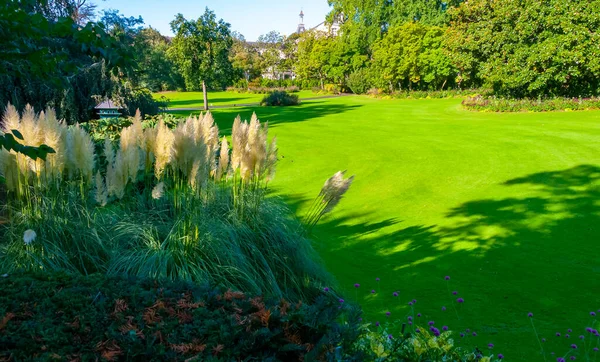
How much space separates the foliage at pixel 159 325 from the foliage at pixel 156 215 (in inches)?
34.2

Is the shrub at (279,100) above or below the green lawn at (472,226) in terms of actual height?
above

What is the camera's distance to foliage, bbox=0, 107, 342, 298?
389 centimetres

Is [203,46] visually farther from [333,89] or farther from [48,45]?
[48,45]

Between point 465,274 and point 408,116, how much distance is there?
21925 millimetres

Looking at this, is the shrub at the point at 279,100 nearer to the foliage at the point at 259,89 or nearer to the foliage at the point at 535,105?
the foliage at the point at 535,105

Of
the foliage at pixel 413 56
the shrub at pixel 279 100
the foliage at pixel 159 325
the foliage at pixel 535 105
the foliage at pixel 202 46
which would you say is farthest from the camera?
the foliage at pixel 413 56

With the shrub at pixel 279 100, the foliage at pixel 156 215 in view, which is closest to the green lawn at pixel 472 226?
the foliage at pixel 156 215

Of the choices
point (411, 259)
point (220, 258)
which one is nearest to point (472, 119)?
point (411, 259)

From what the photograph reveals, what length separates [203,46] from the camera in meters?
33.6

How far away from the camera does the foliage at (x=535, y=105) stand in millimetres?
25391

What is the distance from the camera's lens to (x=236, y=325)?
2336 mm

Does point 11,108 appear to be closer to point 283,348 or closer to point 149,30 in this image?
point 283,348

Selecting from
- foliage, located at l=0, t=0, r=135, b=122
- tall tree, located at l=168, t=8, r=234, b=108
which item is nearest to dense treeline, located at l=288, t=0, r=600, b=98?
tall tree, located at l=168, t=8, r=234, b=108

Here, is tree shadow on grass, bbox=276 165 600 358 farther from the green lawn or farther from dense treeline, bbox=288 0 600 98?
dense treeline, bbox=288 0 600 98
